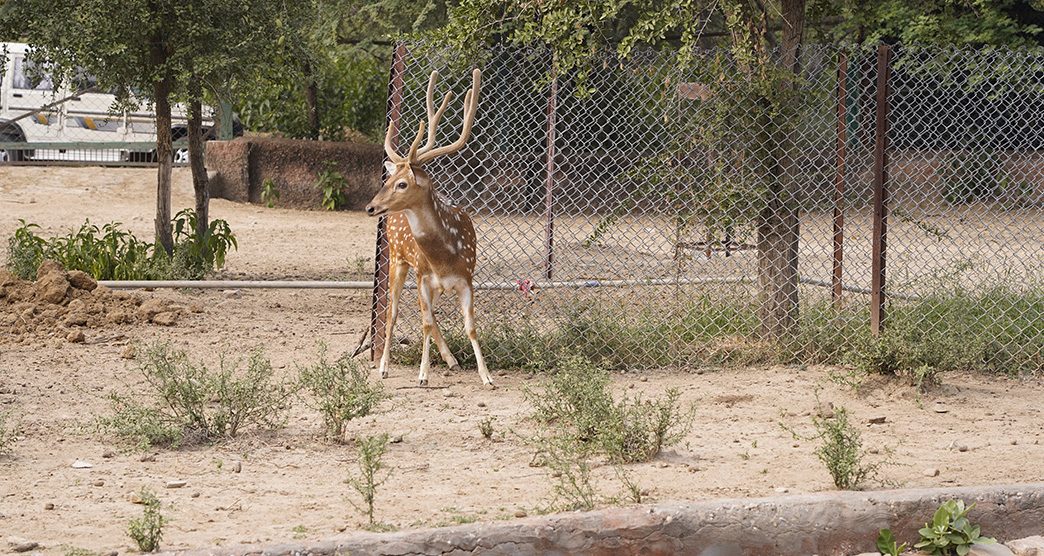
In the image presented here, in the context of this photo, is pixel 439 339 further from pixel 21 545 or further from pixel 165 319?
pixel 21 545

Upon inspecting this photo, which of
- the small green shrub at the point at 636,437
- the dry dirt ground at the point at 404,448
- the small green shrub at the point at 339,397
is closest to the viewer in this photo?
the dry dirt ground at the point at 404,448

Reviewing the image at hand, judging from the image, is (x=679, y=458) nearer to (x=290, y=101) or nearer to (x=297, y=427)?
(x=297, y=427)

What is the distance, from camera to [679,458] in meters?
6.43

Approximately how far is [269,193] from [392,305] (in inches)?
443

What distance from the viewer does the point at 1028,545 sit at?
5.53 m

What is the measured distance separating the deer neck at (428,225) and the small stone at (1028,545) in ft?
12.6

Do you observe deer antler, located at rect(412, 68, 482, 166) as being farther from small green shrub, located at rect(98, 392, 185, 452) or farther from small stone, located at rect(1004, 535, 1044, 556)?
small stone, located at rect(1004, 535, 1044, 556)

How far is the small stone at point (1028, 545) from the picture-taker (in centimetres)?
548

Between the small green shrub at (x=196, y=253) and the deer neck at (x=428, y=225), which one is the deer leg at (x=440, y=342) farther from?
the small green shrub at (x=196, y=253)

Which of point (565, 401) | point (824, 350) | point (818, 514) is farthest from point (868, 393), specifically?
point (818, 514)

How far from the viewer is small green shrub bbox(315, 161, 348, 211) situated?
1920 cm

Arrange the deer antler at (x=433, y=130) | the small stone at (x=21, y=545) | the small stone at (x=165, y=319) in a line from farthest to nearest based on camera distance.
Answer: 1. the small stone at (x=165, y=319)
2. the deer antler at (x=433, y=130)
3. the small stone at (x=21, y=545)

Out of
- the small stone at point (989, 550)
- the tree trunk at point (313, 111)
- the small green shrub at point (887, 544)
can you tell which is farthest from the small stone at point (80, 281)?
the tree trunk at point (313, 111)

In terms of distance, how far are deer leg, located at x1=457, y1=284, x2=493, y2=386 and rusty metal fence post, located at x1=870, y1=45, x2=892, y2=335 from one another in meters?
2.43
